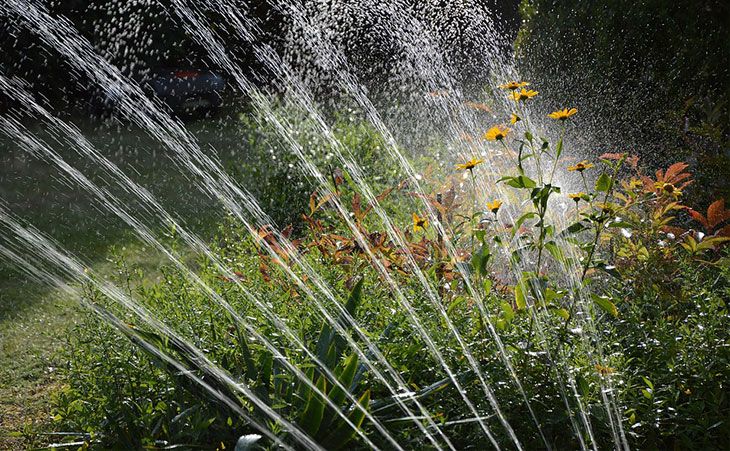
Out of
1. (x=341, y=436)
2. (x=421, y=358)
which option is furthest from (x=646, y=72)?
(x=341, y=436)

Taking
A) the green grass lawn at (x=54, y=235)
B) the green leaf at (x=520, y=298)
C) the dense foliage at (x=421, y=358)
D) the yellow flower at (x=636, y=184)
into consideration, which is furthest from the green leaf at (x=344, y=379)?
the yellow flower at (x=636, y=184)

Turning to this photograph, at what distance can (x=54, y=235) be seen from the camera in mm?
5789

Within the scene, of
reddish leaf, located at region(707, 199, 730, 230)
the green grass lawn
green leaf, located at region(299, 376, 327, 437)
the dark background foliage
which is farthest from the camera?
the dark background foliage

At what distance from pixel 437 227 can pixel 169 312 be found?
3.70 ft

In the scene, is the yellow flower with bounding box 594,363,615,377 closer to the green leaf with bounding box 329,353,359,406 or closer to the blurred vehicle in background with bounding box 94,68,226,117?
the green leaf with bounding box 329,353,359,406

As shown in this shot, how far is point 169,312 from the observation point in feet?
8.85

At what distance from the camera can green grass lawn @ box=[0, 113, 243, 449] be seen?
3.40 meters

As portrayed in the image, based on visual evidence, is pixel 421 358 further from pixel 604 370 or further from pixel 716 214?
pixel 716 214

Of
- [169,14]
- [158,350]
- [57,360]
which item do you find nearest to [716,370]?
[158,350]

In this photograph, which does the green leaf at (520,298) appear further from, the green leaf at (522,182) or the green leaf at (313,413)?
the green leaf at (313,413)

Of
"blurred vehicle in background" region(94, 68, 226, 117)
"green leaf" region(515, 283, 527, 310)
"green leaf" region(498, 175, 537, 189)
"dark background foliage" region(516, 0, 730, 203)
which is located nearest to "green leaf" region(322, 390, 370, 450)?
"green leaf" region(515, 283, 527, 310)

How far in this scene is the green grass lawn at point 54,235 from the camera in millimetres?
3404

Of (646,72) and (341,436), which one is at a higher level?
(646,72)

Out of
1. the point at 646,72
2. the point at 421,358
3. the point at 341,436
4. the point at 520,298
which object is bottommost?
the point at 341,436
